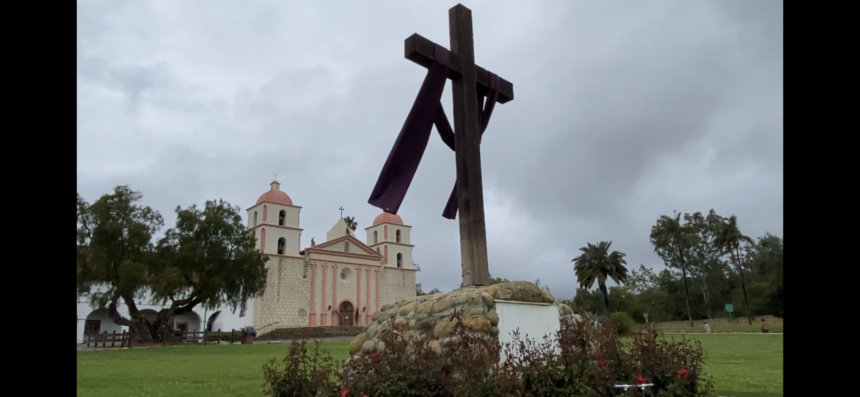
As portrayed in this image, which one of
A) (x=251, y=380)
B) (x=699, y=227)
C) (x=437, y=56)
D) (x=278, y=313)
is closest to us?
(x=437, y=56)

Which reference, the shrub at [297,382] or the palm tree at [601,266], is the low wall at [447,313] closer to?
the shrub at [297,382]

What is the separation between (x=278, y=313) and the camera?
45406 mm

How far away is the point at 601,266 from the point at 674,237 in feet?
51.1

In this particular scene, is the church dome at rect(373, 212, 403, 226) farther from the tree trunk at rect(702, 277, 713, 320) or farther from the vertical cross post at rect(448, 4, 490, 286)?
the vertical cross post at rect(448, 4, 490, 286)

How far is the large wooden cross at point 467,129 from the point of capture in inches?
236

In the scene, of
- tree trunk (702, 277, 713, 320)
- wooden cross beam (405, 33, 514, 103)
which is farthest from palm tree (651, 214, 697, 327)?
wooden cross beam (405, 33, 514, 103)

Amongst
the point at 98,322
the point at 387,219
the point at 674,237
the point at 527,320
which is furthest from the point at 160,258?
the point at 674,237

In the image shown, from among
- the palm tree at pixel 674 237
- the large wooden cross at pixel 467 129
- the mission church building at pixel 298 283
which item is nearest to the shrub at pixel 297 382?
the large wooden cross at pixel 467 129

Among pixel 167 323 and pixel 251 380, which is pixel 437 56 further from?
pixel 167 323

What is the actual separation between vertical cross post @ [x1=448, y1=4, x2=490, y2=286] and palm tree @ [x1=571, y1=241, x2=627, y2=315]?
130 feet

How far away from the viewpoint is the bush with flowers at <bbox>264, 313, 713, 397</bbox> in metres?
4.25
